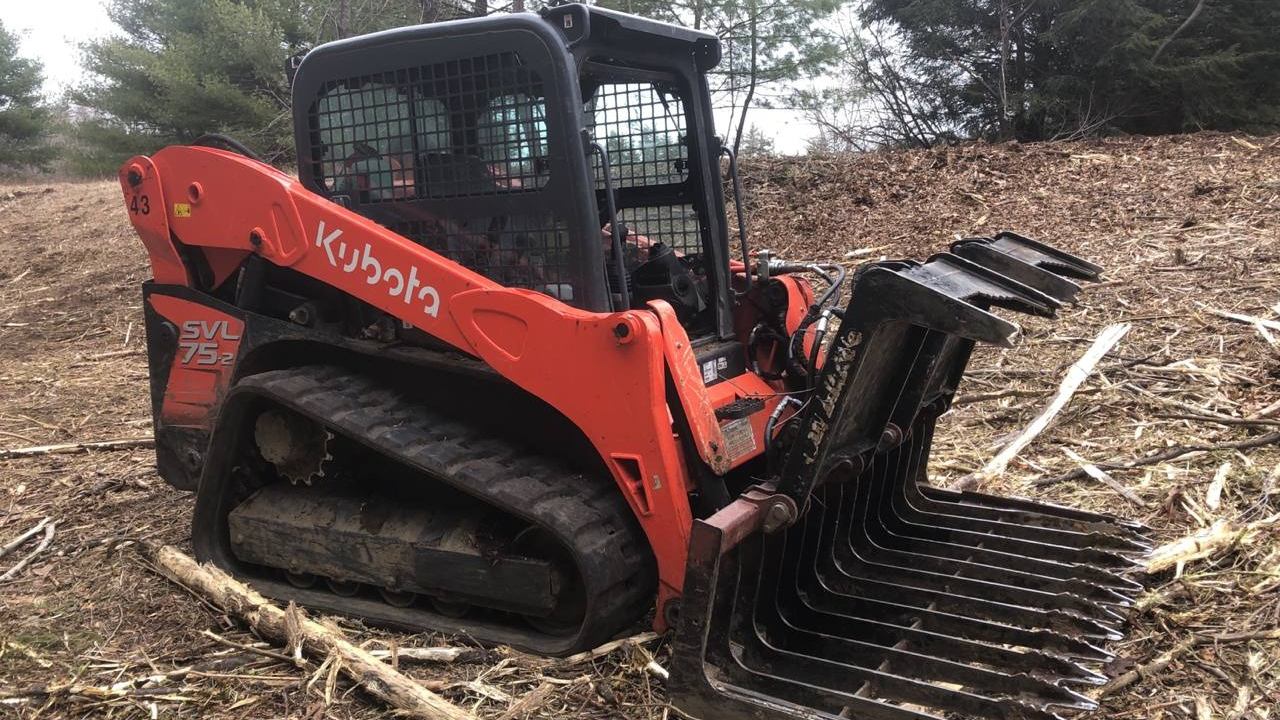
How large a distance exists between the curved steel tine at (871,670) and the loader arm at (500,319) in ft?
0.93

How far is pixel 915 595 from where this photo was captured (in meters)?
3.35

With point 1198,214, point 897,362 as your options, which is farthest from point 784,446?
point 1198,214

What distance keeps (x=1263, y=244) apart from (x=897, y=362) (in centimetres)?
582

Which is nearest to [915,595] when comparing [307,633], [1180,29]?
[307,633]

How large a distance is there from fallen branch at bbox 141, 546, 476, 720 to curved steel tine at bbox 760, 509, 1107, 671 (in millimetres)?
1077

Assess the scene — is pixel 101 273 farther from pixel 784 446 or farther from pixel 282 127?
pixel 784 446

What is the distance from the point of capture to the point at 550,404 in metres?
3.37

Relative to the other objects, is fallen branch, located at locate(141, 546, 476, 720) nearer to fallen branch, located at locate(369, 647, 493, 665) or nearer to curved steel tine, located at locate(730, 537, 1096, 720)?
fallen branch, located at locate(369, 647, 493, 665)

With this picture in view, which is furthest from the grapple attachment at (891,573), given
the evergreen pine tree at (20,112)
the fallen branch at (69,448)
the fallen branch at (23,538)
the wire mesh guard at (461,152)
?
the evergreen pine tree at (20,112)

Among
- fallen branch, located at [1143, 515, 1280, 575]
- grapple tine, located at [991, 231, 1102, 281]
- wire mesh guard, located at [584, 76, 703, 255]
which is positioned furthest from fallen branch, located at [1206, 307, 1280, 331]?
wire mesh guard, located at [584, 76, 703, 255]

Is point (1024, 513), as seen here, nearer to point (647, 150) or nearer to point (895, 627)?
point (895, 627)

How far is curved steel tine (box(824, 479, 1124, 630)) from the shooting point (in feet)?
10.6

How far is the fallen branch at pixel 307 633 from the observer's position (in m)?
3.04

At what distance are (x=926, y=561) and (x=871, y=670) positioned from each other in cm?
93
